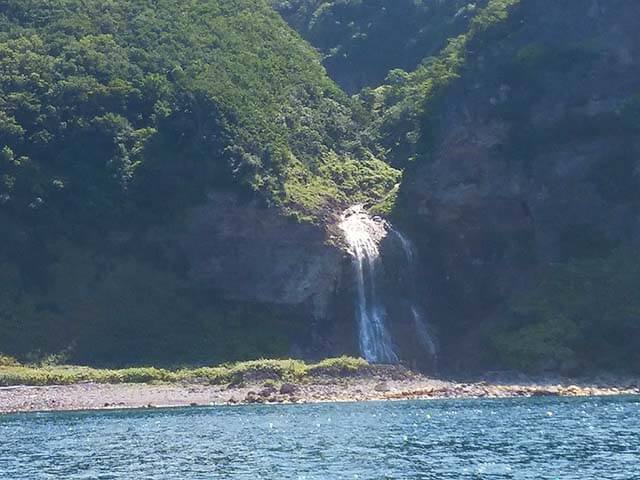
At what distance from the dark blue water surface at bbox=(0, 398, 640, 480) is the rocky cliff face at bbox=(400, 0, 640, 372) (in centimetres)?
2128

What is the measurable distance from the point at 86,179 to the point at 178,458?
45.8 metres

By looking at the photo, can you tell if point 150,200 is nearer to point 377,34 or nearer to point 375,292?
point 375,292

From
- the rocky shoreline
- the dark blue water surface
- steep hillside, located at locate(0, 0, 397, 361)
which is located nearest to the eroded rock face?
Answer: steep hillside, located at locate(0, 0, 397, 361)

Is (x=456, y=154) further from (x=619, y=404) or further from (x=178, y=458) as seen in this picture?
(x=178, y=458)

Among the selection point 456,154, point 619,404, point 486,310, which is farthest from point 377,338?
point 619,404

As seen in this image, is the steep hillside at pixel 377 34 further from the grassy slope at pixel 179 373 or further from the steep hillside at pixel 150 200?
the grassy slope at pixel 179 373

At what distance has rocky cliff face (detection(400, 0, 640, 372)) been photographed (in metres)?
86.9

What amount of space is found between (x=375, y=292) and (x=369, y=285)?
26.4 inches

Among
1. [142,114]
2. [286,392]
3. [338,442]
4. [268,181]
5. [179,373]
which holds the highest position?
[142,114]

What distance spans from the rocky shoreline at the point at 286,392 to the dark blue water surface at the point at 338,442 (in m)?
4.45

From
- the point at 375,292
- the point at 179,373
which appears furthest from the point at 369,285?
the point at 179,373

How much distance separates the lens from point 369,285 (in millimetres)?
85375

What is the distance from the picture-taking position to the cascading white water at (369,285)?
270 feet

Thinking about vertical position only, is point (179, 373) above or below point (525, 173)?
below
